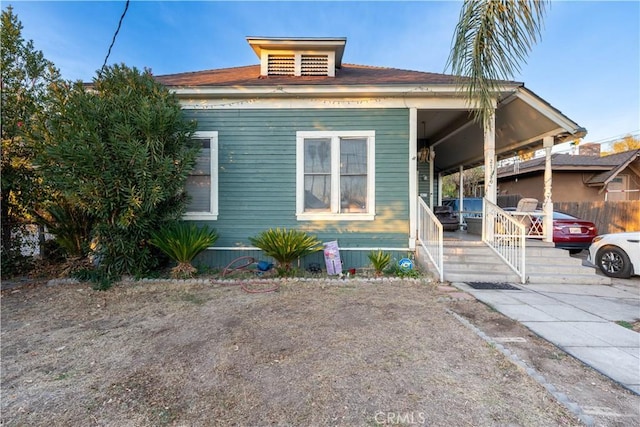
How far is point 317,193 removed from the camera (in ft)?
20.8

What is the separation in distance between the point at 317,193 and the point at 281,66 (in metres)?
3.47

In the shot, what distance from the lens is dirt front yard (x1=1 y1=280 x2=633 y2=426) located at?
1.91 meters

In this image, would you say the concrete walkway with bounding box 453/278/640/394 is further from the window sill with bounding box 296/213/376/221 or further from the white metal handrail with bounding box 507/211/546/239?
the window sill with bounding box 296/213/376/221

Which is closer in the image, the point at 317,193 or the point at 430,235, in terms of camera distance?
the point at 430,235

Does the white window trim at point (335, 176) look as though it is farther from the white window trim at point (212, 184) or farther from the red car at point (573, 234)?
the red car at point (573, 234)

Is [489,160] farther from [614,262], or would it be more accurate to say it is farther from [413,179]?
[614,262]

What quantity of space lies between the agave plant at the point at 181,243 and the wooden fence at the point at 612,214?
13.5 metres

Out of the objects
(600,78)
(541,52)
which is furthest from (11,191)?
(600,78)

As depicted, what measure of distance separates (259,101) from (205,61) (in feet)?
18.2

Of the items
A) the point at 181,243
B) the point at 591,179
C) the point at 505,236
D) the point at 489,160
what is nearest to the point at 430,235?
Answer: the point at 505,236

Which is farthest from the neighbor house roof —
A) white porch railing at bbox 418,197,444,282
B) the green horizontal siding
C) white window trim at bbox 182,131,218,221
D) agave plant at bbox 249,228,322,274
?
white window trim at bbox 182,131,218,221

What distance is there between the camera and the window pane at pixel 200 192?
630 centimetres

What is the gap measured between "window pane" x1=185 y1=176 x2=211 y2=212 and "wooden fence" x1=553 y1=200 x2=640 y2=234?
13413 mm

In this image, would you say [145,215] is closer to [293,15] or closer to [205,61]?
[293,15]
